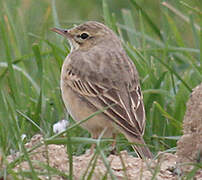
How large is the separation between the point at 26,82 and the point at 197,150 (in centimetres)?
290

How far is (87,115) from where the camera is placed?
573 centimetres

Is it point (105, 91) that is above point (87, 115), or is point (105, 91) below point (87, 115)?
above

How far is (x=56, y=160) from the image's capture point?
15.5 ft

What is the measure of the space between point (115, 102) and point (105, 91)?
0.20 m

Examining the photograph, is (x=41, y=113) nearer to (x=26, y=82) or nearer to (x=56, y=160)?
(x=26, y=82)

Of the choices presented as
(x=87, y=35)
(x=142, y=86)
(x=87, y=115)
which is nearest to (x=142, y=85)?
Answer: (x=142, y=86)

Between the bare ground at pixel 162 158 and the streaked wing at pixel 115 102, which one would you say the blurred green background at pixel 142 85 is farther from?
the bare ground at pixel 162 158

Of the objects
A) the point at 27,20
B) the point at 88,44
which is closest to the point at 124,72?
the point at 88,44

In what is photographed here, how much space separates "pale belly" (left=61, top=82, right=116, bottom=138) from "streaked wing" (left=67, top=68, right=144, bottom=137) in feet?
0.19

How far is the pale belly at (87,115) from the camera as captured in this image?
18.3ft

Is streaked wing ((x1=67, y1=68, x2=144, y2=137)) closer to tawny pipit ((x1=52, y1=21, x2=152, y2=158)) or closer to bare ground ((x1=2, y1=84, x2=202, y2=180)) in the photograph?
tawny pipit ((x1=52, y1=21, x2=152, y2=158))

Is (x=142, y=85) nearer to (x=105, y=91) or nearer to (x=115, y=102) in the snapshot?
(x=105, y=91)

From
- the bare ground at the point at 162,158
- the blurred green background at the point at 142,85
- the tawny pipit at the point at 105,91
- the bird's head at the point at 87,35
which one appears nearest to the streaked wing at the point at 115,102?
the tawny pipit at the point at 105,91

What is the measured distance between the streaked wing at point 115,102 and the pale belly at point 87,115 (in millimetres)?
58
